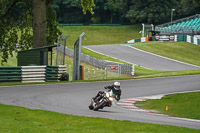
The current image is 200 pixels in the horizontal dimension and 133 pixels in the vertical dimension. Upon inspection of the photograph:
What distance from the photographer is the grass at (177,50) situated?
207 feet

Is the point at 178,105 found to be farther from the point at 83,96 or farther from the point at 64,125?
the point at 64,125

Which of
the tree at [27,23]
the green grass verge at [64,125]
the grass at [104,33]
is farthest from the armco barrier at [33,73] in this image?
the grass at [104,33]

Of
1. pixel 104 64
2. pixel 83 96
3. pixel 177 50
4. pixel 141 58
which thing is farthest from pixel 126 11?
pixel 83 96

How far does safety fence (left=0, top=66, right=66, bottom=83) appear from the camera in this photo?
96.1 ft

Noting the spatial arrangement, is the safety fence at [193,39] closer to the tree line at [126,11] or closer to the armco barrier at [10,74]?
the tree line at [126,11]

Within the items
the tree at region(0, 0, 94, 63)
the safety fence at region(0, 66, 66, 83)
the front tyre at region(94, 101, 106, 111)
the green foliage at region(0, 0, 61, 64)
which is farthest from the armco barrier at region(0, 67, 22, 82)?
the front tyre at region(94, 101, 106, 111)

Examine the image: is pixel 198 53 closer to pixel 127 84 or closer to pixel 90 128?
pixel 127 84

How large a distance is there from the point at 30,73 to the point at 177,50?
4147 cm

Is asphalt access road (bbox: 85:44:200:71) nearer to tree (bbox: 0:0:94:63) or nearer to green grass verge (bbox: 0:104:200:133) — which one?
tree (bbox: 0:0:94:63)

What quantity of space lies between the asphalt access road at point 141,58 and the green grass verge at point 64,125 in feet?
122

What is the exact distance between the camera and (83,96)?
922 inches

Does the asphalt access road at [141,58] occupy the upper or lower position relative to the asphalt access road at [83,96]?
lower

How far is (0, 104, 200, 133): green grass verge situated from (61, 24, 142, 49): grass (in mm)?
79526

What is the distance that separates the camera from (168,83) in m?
32.1
